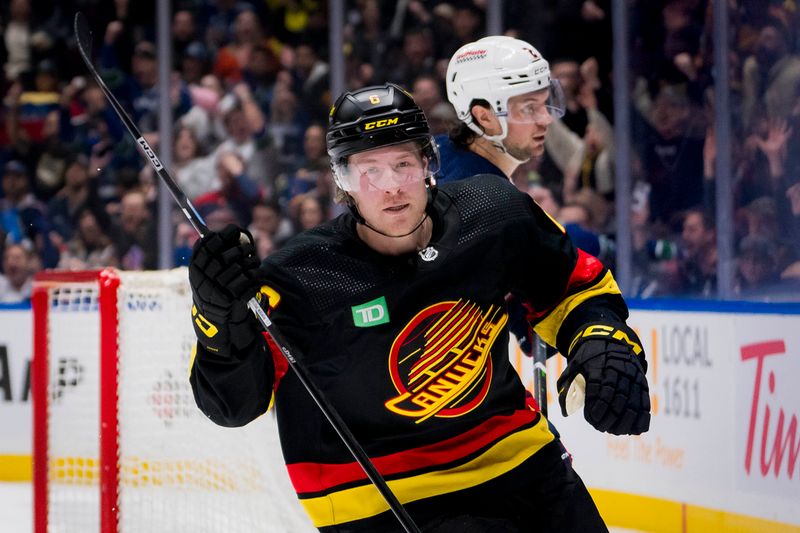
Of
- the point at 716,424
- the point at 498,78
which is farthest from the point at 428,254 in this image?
the point at 716,424

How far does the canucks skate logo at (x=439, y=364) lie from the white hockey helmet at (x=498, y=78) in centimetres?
122

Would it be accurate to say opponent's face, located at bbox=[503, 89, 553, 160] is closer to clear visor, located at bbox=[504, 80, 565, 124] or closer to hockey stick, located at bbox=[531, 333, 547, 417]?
clear visor, located at bbox=[504, 80, 565, 124]

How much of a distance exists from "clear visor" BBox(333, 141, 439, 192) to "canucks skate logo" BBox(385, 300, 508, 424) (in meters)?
0.22

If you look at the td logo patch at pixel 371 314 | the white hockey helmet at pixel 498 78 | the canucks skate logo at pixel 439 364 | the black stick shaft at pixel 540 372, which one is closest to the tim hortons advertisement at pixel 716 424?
the black stick shaft at pixel 540 372

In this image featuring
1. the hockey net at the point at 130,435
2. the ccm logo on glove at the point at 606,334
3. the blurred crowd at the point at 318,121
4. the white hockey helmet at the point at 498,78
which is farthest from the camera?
the blurred crowd at the point at 318,121

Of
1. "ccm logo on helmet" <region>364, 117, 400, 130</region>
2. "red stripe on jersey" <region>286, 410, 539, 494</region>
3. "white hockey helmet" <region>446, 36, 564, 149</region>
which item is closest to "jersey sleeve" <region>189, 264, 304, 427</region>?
"red stripe on jersey" <region>286, 410, 539, 494</region>

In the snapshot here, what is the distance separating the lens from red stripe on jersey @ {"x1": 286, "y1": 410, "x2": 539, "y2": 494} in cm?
206

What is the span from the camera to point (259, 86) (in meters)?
7.54

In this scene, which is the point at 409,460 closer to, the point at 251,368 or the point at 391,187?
the point at 251,368

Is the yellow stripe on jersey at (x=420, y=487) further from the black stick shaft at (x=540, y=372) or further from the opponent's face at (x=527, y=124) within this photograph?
the opponent's face at (x=527, y=124)

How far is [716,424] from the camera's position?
432 centimetres

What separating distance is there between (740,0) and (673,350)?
1813 millimetres

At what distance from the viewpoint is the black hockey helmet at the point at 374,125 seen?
209 centimetres

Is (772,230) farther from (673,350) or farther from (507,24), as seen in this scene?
(507,24)
